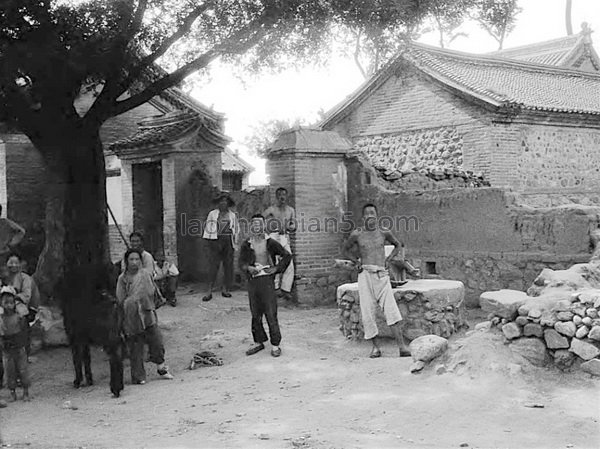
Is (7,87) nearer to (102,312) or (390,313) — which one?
(102,312)

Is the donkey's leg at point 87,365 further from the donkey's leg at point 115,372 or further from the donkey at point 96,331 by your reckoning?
the donkey's leg at point 115,372

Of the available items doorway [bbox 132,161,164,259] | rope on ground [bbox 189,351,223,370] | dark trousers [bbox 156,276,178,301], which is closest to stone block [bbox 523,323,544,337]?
rope on ground [bbox 189,351,223,370]

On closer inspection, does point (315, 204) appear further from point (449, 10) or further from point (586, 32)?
point (586, 32)

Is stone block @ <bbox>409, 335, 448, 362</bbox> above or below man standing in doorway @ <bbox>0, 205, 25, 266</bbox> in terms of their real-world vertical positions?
below

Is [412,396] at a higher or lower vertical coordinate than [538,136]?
lower

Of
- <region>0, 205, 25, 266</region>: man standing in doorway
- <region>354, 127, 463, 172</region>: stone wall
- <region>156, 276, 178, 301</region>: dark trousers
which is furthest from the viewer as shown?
<region>354, 127, 463, 172</region>: stone wall

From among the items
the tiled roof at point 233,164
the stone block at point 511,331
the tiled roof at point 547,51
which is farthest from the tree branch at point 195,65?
the tiled roof at point 233,164

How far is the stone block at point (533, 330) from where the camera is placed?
655 centimetres

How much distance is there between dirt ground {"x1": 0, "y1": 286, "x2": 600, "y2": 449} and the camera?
5.31m

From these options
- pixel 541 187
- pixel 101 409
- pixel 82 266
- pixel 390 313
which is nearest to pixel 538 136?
pixel 541 187

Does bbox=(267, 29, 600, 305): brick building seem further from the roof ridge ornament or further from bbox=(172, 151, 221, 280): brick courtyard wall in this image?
bbox=(172, 151, 221, 280): brick courtyard wall

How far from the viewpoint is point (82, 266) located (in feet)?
30.1

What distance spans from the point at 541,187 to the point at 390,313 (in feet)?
34.7

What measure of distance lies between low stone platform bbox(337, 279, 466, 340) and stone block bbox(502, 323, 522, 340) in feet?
5.66
